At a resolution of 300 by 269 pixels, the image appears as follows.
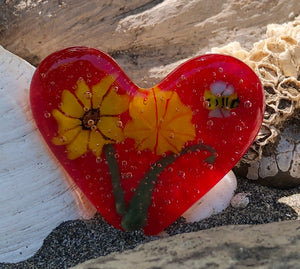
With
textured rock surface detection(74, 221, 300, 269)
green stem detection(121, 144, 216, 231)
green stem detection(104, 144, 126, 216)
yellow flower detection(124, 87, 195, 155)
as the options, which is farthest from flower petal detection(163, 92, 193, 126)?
textured rock surface detection(74, 221, 300, 269)

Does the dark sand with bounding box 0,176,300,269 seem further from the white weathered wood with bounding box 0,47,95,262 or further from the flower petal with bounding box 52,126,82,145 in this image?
the flower petal with bounding box 52,126,82,145

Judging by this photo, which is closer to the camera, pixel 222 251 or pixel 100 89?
pixel 222 251

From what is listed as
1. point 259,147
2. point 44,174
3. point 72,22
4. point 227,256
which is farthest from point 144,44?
point 227,256

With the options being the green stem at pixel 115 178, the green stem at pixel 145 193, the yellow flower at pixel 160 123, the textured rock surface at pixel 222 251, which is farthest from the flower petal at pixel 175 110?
the textured rock surface at pixel 222 251

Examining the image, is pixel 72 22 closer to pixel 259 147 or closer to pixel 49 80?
pixel 49 80

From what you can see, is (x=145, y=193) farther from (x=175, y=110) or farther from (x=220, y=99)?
(x=220, y=99)

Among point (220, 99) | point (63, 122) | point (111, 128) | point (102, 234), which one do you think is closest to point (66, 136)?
point (63, 122)

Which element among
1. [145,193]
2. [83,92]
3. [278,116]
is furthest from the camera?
[278,116]
